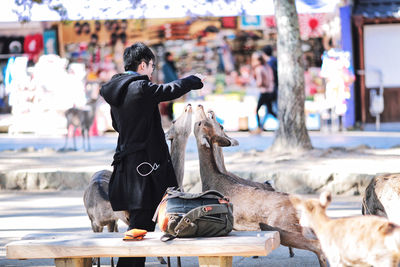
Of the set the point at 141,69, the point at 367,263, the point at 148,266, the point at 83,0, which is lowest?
the point at 148,266

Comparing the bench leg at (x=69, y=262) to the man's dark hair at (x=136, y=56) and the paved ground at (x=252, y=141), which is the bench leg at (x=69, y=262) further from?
the paved ground at (x=252, y=141)

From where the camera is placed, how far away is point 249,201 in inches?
271

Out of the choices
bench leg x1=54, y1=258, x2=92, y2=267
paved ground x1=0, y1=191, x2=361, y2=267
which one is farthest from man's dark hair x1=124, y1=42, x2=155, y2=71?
paved ground x1=0, y1=191, x2=361, y2=267

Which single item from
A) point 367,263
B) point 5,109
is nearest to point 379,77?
point 5,109

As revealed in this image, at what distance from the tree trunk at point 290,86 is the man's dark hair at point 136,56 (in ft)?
29.1

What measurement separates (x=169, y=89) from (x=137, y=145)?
1.62ft

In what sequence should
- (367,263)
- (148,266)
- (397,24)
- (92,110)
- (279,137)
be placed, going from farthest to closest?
(397,24)
(92,110)
(279,137)
(148,266)
(367,263)

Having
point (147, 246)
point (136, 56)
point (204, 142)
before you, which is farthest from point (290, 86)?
point (147, 246)

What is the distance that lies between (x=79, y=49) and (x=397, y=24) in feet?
26.4

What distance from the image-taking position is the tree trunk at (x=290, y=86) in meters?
15.0

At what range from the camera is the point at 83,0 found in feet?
66.3

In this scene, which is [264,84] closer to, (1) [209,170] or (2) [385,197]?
(1) [209,170]

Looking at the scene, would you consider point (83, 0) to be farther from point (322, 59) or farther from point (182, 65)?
point (322, 59)

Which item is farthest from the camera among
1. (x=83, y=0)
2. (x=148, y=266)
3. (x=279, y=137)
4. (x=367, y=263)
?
(x=83, y=0)
